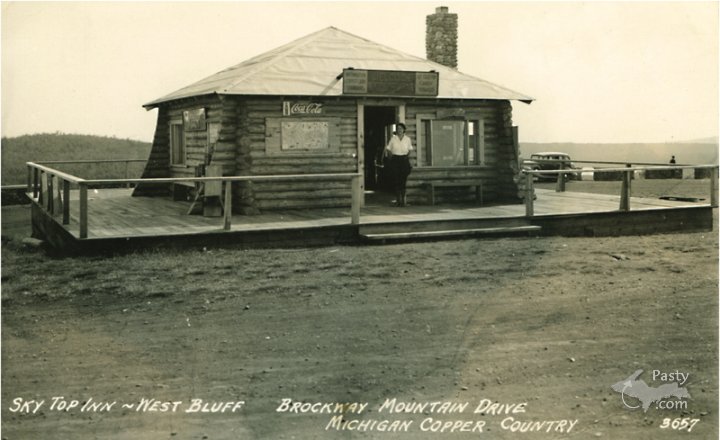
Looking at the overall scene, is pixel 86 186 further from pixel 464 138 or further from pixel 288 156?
pixel 464 138

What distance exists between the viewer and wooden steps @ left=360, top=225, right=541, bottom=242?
1350 centimetres

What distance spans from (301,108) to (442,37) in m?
9.48

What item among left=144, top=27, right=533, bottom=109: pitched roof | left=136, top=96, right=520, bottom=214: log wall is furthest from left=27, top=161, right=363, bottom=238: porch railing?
left=144, top=27, right=533, bottom=109: pitched roof

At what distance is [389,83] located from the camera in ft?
55.2

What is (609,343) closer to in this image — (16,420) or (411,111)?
(16,420)

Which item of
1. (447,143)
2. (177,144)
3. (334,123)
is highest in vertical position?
(334,123)

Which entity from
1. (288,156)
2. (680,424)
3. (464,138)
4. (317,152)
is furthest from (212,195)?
(680,424)

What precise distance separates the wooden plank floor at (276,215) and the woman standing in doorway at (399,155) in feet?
2.26

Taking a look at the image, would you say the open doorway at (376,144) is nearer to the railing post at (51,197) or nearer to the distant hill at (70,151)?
the railing post at (51,197)

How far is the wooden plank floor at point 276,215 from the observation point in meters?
13.2

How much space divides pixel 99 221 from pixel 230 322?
708cm

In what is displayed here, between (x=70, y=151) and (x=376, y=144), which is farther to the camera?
(x=70, y=151)

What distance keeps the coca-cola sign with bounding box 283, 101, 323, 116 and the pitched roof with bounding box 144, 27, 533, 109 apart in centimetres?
33

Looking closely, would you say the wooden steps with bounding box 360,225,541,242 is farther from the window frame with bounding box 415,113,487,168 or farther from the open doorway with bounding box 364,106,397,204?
the open doorway with bounding box 364,106,397,204
